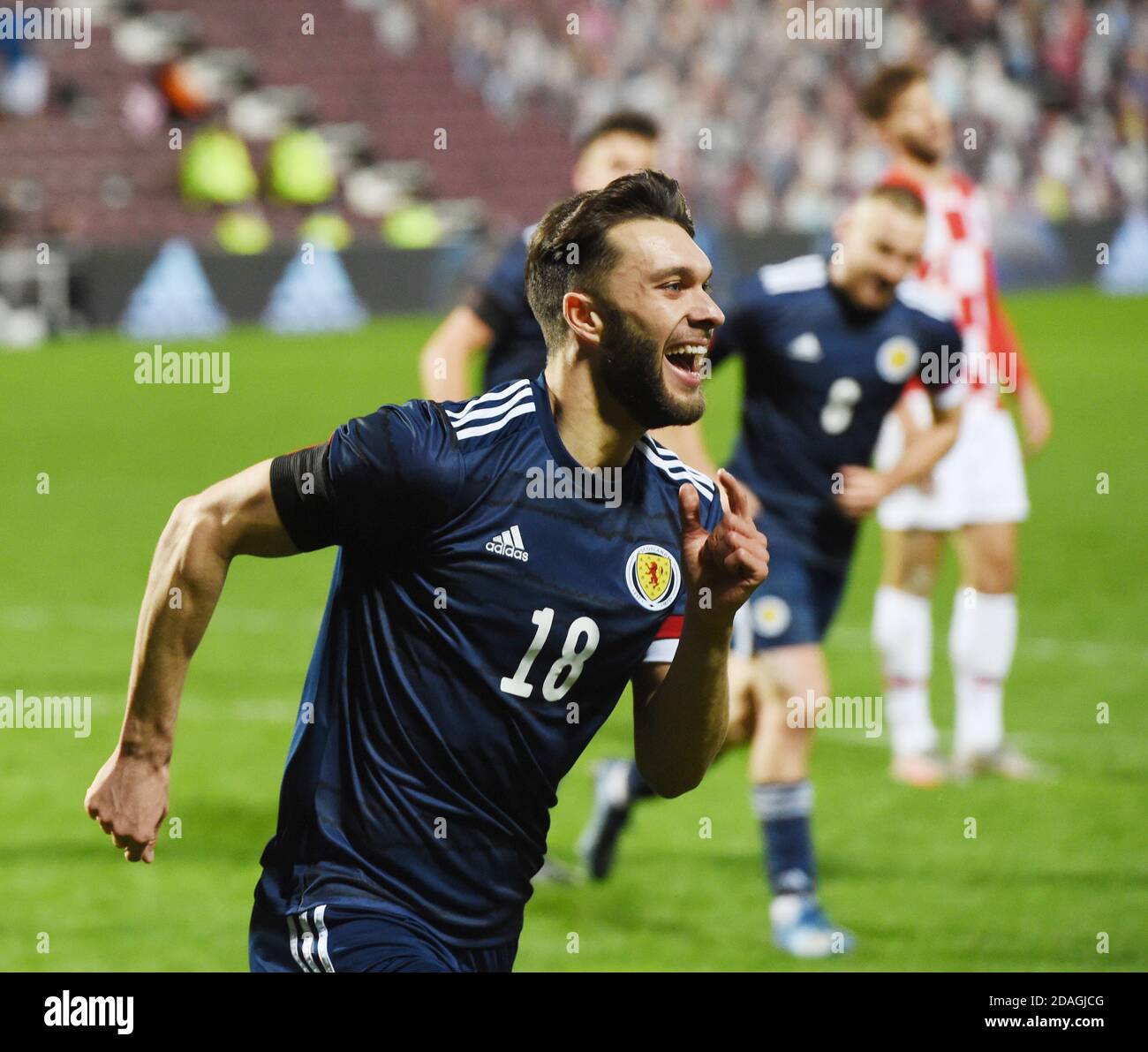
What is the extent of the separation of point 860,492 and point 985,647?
6.60 feet

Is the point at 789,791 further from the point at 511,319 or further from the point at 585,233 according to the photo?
the point at 585,233

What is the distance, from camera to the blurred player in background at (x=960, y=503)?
7672mm

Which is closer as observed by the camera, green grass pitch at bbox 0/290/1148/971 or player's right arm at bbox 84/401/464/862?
player's right arm at bbox 84/401/464/862

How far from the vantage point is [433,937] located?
11.0 ft

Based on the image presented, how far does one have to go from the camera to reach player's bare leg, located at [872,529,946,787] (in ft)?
25.4

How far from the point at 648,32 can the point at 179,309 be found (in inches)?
472

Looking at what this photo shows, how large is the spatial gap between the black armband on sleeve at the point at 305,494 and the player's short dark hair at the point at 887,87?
4.84 meters

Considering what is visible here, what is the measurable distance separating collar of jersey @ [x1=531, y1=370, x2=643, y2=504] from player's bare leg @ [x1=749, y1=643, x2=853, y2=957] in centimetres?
251

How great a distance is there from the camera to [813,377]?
6.23 m

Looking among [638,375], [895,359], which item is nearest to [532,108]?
[895,359]

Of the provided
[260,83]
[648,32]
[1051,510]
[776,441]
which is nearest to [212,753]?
[776,441]

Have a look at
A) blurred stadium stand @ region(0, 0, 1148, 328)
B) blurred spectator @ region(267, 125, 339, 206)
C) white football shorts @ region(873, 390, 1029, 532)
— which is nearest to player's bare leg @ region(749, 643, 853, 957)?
white football shorts @ region(873, 390, 1029, 532)

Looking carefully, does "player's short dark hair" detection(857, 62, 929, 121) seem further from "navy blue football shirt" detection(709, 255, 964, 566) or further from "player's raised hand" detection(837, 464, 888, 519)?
"player's raised hand" detection(837, 464, 888, 519)
